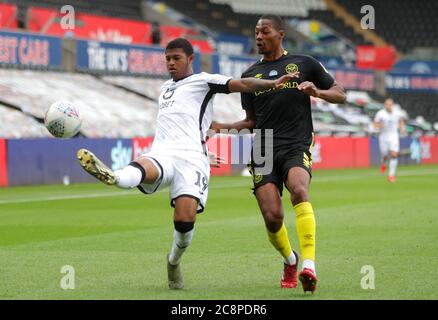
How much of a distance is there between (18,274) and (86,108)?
22237 millimetres

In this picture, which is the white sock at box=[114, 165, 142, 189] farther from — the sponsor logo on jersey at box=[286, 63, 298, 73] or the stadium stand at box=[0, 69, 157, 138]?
the stadium stand at box=[0, 69, 157, 138]

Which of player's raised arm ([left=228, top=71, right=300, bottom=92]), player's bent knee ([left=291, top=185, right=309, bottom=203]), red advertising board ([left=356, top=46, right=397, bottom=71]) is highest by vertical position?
red advertising board ([left=356, top=46, right=397, bottom=71])

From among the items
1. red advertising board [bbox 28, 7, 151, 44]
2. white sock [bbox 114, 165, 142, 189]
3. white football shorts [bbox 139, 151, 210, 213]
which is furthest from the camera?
red advertising board [bbox 28, 7, 151, 44]

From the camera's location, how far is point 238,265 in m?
9.92

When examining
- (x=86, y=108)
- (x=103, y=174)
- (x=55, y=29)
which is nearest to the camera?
(x=103, y=174)

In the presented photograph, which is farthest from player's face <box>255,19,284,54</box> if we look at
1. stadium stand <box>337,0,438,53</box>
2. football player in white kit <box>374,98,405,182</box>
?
stadium stand <box>337,0,438,53</box>

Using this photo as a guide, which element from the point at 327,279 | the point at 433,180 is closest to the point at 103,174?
the point at 327,279

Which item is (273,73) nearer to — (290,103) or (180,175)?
(290,103)

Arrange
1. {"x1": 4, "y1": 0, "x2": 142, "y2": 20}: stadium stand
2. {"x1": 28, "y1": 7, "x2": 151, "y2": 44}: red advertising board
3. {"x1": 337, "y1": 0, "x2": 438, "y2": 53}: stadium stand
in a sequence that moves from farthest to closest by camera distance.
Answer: {"x1": 337, "y1": 0, "x2": 438, "y2": 53}: stadium stand → {"x1": 4, "y1": 0, "x2": 142, "y2": 20}: stadium stand → {"x1": 28, "y1": 7, "x2": 151, "y2": 44}: red advertising board

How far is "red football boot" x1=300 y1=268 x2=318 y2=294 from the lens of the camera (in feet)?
25.3

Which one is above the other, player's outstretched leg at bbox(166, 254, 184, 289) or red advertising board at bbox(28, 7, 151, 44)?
red advertising board at bbox(28, 7, 151, 44)

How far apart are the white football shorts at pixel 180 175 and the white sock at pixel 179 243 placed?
0.84ft

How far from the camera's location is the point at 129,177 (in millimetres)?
7703

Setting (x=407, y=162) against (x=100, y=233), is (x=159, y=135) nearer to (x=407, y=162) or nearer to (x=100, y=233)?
(x=100, y=233)
